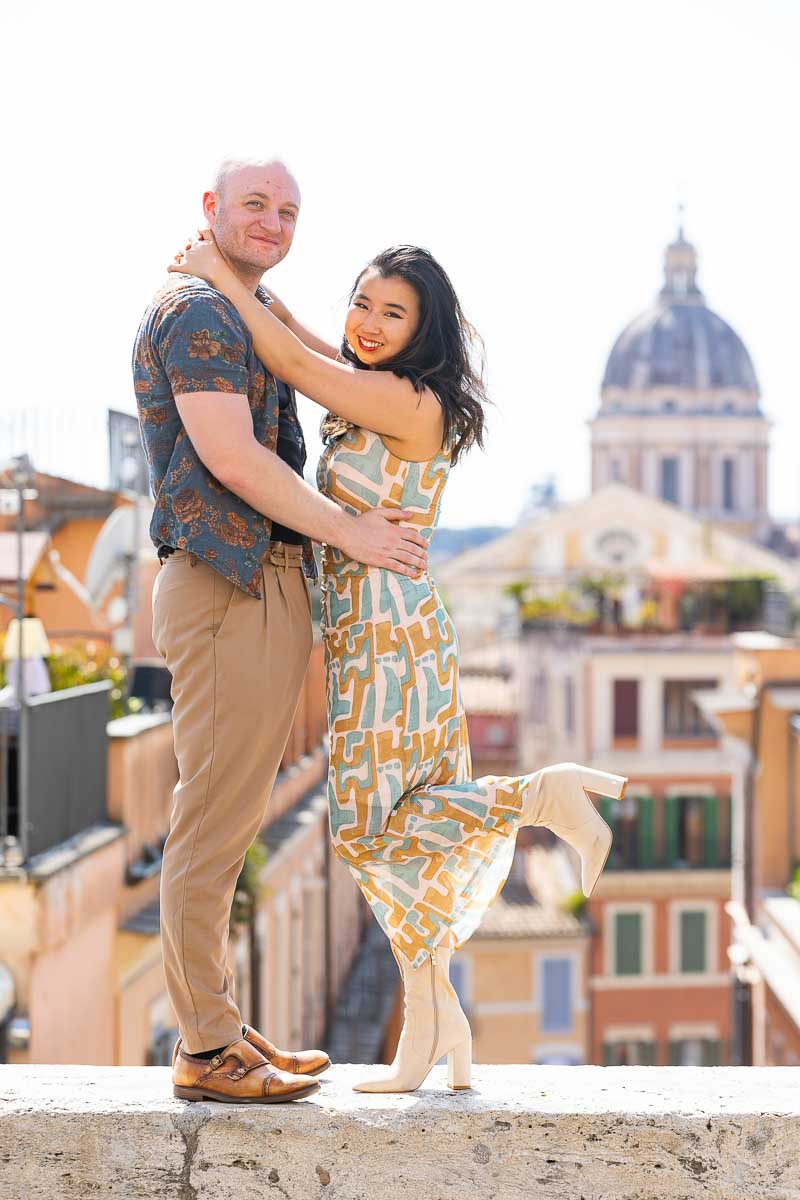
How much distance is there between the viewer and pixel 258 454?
292cm

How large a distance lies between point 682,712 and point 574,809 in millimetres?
29002

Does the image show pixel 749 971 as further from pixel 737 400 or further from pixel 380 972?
pixel 737 400

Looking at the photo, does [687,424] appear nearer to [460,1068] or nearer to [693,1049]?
[693,1049]

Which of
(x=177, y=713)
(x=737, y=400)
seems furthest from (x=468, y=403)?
(x=737, y=400)

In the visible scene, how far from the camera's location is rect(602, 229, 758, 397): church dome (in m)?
74.2

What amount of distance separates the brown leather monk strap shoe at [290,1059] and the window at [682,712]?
28.5 m

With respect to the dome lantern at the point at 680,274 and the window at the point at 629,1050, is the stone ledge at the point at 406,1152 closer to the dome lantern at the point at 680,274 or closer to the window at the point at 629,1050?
the window at the point at 629,1050

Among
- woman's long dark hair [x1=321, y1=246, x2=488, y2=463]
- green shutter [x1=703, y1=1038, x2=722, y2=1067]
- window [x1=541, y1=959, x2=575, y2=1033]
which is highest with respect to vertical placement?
woman's long dark hair [x1=321, y1=246, x2=488, y2=463]

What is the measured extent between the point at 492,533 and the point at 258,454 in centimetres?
8239

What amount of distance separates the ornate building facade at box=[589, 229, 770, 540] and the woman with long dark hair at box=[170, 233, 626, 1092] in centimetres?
6810

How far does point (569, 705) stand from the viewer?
32.2 metres

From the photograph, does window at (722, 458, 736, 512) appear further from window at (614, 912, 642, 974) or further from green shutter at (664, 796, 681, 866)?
window at (614, 912, 642, 974)

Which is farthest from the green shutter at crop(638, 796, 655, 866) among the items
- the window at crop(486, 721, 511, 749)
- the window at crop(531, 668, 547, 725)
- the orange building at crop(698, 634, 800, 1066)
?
the orange building at crop(698, 634, 800, 1066)

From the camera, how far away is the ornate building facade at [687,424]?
237 ft
